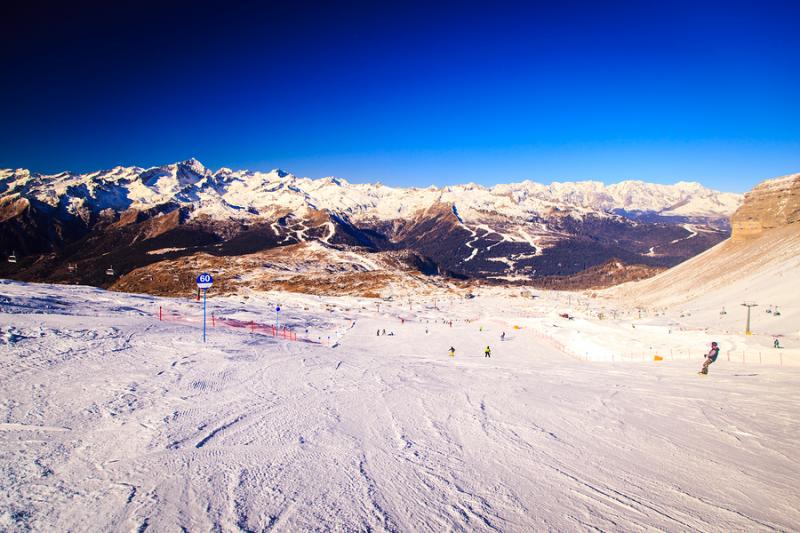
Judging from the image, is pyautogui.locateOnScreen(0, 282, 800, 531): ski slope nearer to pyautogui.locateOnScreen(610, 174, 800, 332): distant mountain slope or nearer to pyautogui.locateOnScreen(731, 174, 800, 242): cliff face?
pyautogui.locateOnScreen(610, 174, 800, 332): distant mountain slope

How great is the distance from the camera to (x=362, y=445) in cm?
967

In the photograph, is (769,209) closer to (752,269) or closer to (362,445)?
(752,269)

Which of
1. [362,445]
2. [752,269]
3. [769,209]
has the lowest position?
[362,445]

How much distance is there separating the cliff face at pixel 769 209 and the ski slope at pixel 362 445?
109031 millimetres

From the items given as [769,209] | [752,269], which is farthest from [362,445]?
[769,209]

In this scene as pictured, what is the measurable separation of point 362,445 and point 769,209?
132m

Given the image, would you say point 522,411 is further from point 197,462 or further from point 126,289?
point 126,289

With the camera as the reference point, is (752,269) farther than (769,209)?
No

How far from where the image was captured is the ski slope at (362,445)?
22.0ft

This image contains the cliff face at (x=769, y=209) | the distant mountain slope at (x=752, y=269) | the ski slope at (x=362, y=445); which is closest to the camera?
the ski slope at (x=362, y=445)

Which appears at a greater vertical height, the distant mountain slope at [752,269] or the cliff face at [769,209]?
the cliff face at [769,209]

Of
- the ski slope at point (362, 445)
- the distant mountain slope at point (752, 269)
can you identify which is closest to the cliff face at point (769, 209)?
the distant mountain slope at point (752, 269)

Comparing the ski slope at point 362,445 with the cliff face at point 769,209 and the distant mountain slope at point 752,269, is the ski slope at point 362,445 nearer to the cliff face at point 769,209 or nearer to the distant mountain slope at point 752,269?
the distant mountain slope at point 752,269

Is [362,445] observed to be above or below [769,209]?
below
